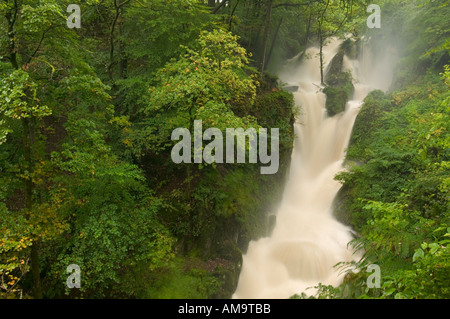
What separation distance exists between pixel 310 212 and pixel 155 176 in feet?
22.8

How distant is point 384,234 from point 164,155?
7.34m

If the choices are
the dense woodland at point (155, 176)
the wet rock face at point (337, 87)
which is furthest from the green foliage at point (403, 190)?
the wet rock face at point (337, 87)

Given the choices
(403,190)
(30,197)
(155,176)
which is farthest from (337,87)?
(30,197)

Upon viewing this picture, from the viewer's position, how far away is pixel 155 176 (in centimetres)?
1015

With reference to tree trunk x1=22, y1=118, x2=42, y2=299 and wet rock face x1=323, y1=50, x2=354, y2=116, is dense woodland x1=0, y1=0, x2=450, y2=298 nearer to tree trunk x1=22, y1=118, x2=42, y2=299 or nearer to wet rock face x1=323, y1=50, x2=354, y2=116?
tree trunk x1=22, y1=118, x2=42, y2=299

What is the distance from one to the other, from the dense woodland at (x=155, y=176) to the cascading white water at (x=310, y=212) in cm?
66

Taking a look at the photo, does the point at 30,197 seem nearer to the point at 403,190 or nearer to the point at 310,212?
the point at 310,212

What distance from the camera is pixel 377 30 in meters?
21.5

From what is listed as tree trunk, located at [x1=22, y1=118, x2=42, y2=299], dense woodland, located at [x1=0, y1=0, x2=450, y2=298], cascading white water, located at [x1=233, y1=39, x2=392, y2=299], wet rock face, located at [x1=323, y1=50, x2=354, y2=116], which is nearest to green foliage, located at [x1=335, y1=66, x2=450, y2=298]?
dense woodland, located at [x1=0, y1=0, x2=450, y2=298]

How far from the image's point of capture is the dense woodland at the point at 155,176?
218 inches

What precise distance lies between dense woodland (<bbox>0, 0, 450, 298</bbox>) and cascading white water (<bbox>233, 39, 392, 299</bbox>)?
0.66 m

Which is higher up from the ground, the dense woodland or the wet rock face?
the wet rock face

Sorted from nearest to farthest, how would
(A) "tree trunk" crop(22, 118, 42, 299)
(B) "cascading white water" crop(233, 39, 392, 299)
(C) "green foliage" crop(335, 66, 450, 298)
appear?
1. (C) "green foliage" crop(335, 66, 450, 298)
2. (A) "tree trunk" crop(22, 118, 42, 299)
3. (B) "cascading white water" crop(233, 39, 392, 299)

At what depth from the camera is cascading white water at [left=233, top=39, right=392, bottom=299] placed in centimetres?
875
